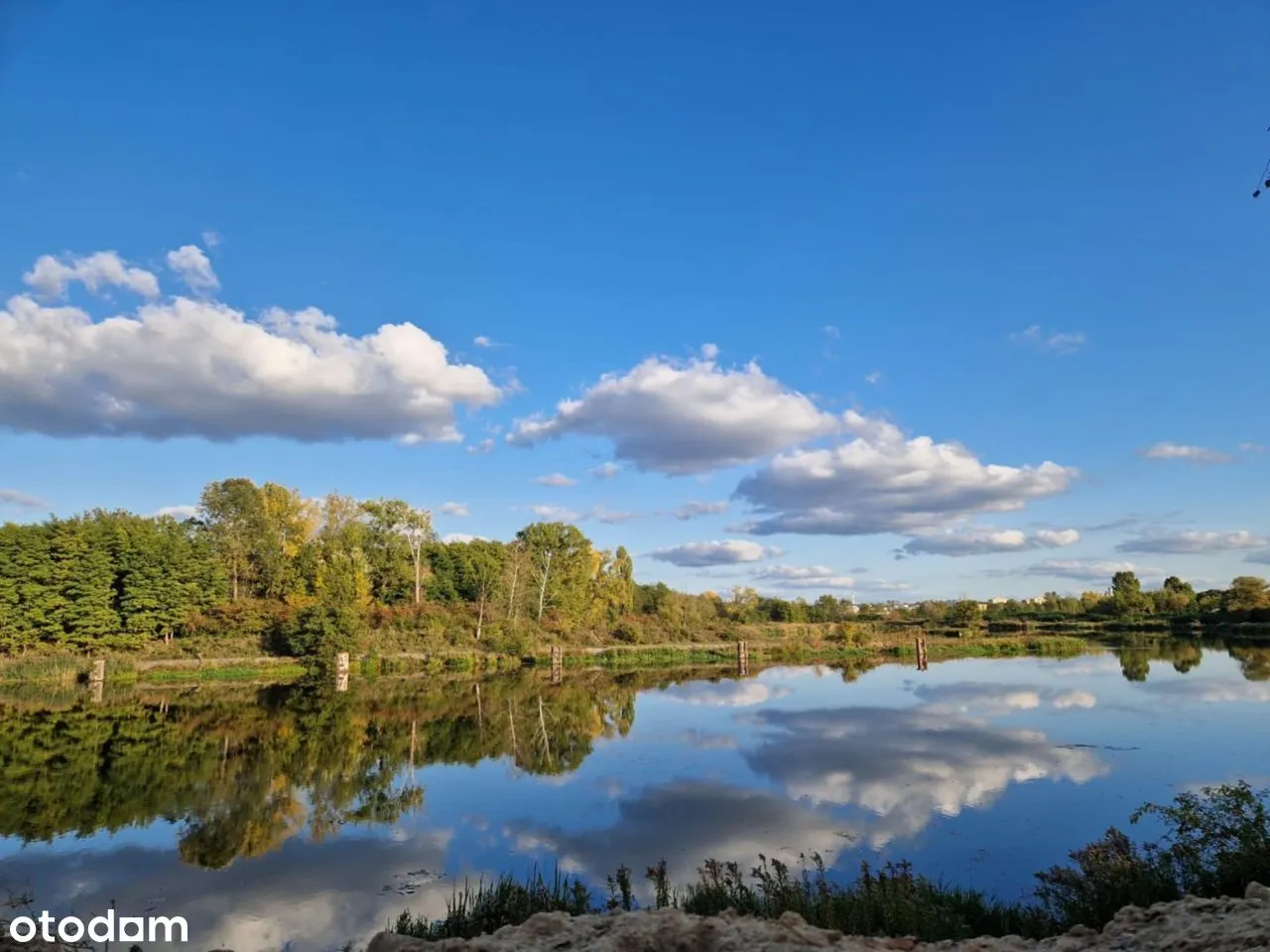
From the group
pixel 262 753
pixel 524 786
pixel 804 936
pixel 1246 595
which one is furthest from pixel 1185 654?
pixel 804 936

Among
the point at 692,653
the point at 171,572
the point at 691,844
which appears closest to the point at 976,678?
the point at 692,653

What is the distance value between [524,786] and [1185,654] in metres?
40.5

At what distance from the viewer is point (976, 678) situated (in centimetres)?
3309

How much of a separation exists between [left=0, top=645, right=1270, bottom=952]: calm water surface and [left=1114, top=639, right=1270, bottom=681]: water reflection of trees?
606 cm

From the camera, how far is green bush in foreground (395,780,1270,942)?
21.5 feet

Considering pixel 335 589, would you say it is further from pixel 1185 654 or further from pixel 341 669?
pixel 1185 654

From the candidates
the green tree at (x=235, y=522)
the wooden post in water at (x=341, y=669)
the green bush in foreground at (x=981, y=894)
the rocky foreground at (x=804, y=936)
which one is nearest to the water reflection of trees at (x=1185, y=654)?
the green bush in foreground at (x=981, y=894)

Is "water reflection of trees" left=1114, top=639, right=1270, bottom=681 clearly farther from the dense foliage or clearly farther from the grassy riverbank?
the dense foliage

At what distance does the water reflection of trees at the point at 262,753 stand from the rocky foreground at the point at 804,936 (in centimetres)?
672

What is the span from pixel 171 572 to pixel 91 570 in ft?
10.5

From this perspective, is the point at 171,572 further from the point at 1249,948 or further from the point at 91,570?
the point at 1249,948

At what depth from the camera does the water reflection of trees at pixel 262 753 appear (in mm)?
12180

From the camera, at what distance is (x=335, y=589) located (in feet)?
130

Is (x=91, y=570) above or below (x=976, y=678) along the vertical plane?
above
